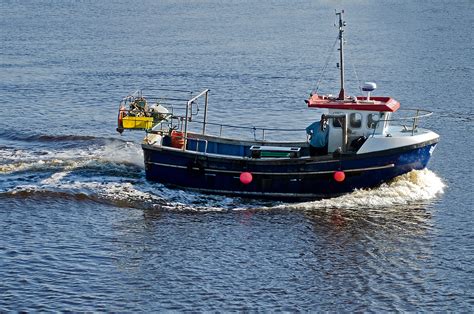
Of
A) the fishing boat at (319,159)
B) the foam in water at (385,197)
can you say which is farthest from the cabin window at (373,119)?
the foam in water at (385,197)

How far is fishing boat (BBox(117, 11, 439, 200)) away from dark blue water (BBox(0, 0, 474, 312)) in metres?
0.64

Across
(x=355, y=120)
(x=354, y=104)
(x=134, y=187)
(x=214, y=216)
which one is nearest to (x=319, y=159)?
(x=355, y=120)

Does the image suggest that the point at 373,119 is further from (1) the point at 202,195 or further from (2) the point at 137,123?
(2) the point at 137,123

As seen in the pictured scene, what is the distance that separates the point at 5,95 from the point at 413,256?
31908 mm

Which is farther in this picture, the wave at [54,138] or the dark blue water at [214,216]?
the wave at [54,138]

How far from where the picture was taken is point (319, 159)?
32031 mm

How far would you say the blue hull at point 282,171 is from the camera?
32000mm

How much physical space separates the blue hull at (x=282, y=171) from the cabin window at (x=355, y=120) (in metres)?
1.55

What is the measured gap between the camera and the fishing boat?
105 ft

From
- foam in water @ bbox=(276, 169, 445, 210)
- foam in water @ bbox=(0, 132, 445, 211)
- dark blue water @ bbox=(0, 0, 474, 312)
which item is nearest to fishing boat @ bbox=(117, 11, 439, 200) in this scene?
foam in water @ bbox=(276, 169, 445, 210)

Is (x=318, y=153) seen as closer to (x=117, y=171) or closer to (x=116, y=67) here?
(x=117, y=171)

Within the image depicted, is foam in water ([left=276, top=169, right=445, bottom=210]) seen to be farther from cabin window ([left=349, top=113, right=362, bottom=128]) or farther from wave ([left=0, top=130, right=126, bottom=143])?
wave ([left=0, top=130, right=126, bottom=143])

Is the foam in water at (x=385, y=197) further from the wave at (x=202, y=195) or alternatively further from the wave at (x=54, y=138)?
the wave at (x=54, y=138)

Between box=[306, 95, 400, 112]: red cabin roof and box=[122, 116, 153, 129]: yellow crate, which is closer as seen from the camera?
box=[306, 95, 400, 112]: red cabin roof
